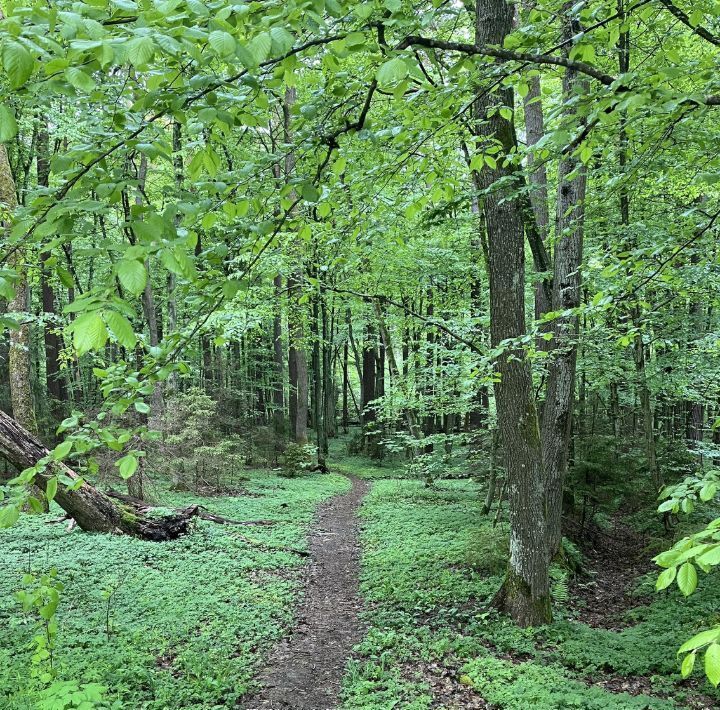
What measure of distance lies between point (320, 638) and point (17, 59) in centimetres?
615

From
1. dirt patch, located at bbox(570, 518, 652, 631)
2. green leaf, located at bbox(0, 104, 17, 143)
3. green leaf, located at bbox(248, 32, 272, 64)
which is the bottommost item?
dirt patch, located at bbox(570, 518, 652, 631)

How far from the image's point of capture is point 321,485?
15500 mm

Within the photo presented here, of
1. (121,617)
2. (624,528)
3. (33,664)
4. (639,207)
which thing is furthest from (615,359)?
(33,664)

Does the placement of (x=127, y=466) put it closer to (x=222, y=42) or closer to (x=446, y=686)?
(x=222, y=42)

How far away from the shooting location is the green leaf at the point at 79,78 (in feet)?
4.86

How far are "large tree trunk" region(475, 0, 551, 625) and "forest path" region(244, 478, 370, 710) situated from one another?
6.72 ft

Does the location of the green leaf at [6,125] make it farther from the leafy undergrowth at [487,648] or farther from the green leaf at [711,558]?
the leafy undergrowth at [487,648]

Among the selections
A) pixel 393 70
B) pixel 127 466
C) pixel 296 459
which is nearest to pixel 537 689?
pixel 127 466

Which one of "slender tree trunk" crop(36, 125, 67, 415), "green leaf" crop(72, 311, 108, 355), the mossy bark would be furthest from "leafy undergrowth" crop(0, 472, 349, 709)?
"slender tree trunk" crop(36, 125, 67, 415)

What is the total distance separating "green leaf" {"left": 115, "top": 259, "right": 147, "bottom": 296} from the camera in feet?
4.84

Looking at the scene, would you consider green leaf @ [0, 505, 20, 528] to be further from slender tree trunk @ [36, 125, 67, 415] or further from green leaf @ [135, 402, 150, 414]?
slender tree trunk @ [36, 125, 67, 415]

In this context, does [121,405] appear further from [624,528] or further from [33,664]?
[624,528]

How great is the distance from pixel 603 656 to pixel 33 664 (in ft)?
17.7

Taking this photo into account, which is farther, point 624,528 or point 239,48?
point 624,528
